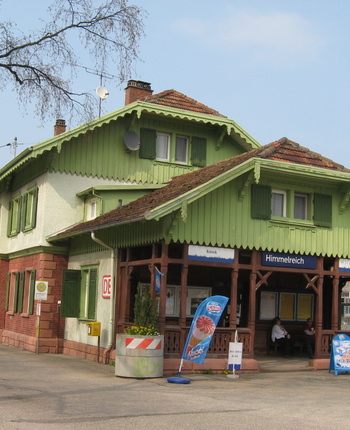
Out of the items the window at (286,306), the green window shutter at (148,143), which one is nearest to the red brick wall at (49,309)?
the green window shutter at (148,143)

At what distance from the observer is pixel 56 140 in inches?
861

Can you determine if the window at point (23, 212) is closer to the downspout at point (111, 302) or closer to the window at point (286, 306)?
the downspout at point (111, 302)

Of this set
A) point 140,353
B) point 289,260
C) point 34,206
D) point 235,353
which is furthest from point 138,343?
point 34,206

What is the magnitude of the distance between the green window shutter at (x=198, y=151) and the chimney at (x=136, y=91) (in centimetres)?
292

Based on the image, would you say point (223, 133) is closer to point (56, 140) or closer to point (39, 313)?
point (56, 140)

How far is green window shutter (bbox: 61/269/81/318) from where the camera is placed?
21625mm

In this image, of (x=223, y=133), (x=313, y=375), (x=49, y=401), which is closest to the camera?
(x=49, y=401)

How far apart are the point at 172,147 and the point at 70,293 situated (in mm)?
6404

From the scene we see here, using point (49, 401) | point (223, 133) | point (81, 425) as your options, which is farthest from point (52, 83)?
point (223, 133)

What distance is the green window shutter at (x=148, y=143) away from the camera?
24047 mm

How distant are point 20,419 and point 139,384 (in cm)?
506

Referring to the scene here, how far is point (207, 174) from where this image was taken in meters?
18.9

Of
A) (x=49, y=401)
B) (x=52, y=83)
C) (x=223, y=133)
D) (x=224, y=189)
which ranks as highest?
(x=223, y=133)

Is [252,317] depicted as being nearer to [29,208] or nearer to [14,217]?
[29,208]
